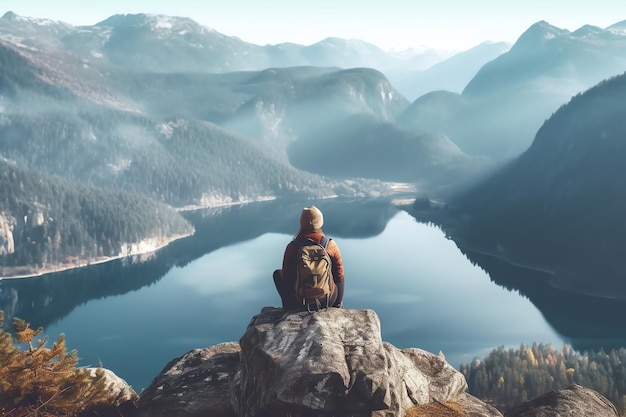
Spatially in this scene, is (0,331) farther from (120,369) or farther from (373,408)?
(120,369)

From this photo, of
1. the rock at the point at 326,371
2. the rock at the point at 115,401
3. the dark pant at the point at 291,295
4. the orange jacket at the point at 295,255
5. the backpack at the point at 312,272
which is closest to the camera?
the rock at the point at 326,371

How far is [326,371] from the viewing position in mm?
15898

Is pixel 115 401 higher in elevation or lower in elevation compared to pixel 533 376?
higher

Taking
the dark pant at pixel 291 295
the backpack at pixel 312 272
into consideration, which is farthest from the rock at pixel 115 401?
the backpack at pixel 312 272

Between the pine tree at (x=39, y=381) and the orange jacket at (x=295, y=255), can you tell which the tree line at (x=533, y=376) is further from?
the pine tree at (x=39, y=381)

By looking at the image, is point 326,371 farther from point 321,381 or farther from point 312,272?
point 312,272

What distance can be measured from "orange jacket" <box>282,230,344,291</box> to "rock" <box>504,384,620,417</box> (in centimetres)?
784

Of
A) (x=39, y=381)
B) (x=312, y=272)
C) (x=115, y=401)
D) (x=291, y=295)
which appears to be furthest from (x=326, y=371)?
(x=115, y=401)

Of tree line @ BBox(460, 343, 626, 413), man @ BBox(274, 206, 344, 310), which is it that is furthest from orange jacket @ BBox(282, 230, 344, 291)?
tree line @ BBox(460, 343, 626, 413)

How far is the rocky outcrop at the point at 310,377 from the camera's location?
15797 mm

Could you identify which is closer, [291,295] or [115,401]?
[291,295]

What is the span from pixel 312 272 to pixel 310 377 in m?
4.37

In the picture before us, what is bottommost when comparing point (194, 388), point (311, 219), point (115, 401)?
point (115, 401)

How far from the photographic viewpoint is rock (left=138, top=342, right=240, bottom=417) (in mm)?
19812
